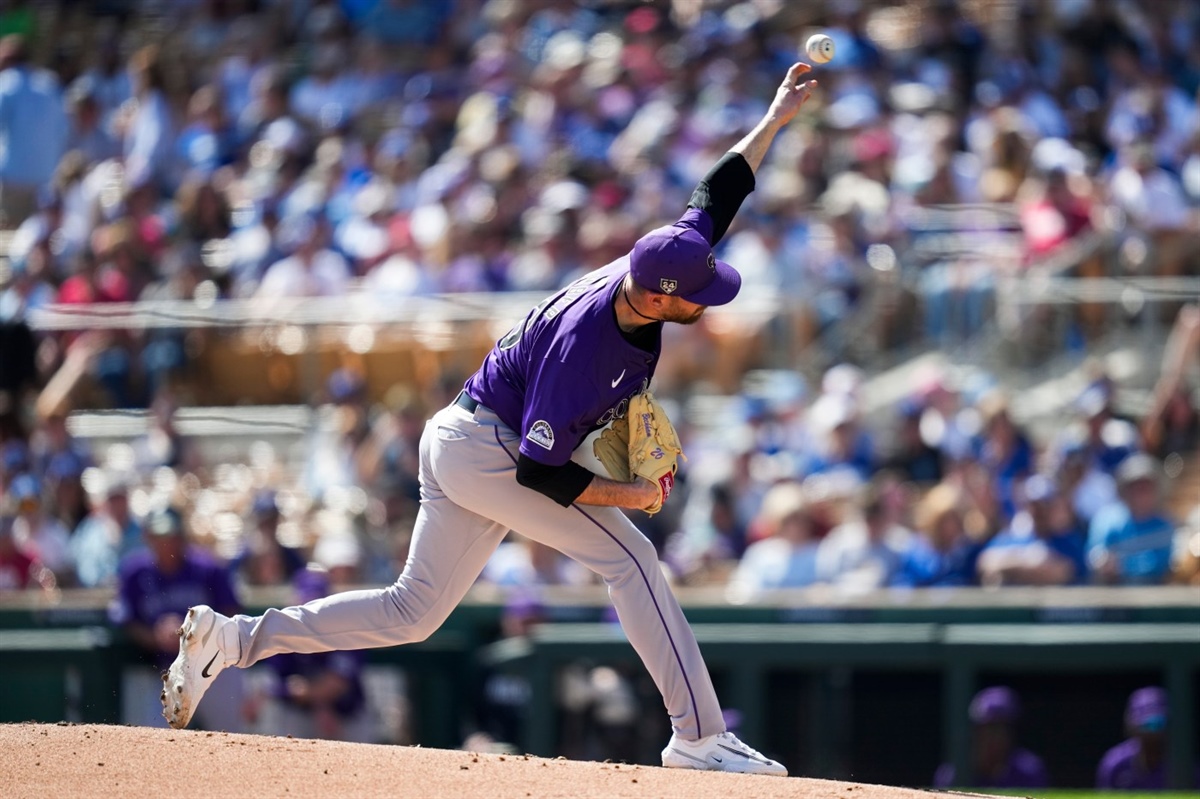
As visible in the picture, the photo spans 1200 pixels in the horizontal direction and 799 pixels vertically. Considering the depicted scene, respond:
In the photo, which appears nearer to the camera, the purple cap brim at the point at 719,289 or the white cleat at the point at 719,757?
the purple cap brim at the point at 719,289

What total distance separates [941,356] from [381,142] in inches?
217

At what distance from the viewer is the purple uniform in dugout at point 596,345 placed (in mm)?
4965

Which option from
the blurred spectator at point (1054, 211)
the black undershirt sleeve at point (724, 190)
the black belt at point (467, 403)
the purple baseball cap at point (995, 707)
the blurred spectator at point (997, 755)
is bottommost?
the blurred spectator at point (997, 755)

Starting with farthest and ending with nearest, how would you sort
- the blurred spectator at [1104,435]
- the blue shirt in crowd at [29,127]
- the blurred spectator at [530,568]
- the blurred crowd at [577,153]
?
1. the blue shirt in crowd at [29,127]
2. the blurred crowd at [577,153]
3. the blurred spectator at [530,568]
4. the blurred spectator at [1104,435]

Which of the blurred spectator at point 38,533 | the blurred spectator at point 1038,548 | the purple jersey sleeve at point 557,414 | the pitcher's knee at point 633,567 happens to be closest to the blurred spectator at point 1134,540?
the blurred spectator at point 1038,548

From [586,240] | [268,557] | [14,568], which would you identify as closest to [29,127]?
[14,568]

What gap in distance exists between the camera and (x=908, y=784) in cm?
908

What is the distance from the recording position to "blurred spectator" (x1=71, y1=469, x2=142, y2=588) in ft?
34.0

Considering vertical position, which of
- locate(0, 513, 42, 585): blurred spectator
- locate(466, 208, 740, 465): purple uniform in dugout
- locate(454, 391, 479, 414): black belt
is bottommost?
locate(0, 513, 42, 585): blurred spectator

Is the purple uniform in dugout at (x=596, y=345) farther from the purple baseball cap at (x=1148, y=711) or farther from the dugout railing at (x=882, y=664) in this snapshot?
the purple baseball cap at (x=1148, y=711)

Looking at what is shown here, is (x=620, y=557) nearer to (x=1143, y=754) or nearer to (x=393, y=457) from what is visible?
(x=1143, y=754)

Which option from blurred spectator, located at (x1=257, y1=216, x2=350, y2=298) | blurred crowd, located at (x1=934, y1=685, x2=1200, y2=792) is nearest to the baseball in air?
blurred crowd, located at (x1=934, y1=685, x2=1200, y2=792)

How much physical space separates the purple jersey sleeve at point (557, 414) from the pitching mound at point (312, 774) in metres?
0.94

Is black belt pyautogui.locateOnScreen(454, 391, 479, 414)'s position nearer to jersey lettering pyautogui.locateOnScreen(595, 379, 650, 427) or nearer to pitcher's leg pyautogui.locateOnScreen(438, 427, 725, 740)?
pitcher's leg pyautogui.locateOnScreen(438, 427, 725, 740)
